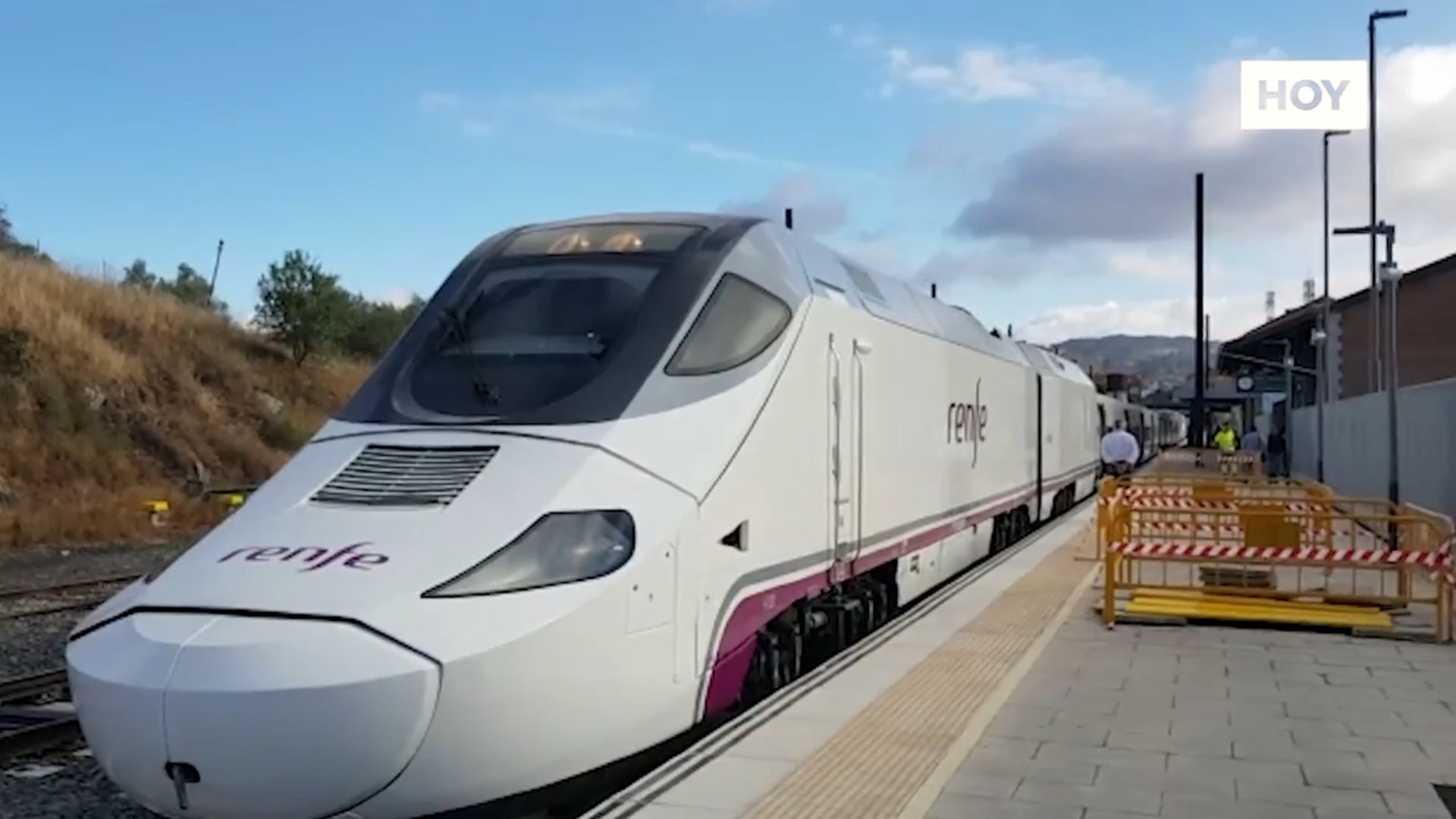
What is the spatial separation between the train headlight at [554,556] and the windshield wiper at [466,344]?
1.20m

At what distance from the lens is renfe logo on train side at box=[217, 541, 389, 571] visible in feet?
17.9

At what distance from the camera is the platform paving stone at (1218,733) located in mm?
6031

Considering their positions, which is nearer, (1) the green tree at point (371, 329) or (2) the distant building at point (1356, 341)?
(2) the distant building at point (1356, 341)

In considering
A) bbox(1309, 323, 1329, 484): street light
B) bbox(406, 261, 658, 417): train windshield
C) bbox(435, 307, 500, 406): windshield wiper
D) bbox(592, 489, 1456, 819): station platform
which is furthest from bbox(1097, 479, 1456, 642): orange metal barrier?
bbox(1309, 323, 1329, 484): street light

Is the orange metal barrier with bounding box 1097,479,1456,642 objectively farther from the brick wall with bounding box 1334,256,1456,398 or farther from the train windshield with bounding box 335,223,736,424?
the brick wall with bounding box 1334,256,1456,398

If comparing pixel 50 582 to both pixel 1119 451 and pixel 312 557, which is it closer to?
pixel 312 557

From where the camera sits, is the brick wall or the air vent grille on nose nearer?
the air vent grille on nose

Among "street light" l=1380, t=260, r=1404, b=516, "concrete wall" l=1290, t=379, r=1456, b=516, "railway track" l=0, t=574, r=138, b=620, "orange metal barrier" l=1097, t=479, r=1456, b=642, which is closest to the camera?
"orange metal barrier" l=1097, t=479, r=1456, b=642

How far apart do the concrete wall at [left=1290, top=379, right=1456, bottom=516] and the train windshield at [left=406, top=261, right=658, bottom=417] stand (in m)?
13.4

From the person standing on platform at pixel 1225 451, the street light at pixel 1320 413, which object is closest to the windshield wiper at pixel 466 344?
the street light at pixel 1320 413

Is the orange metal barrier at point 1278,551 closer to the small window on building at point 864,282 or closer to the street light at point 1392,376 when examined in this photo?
the street light at point 1392,376

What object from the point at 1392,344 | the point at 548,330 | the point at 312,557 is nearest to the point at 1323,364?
the point at 1392,344

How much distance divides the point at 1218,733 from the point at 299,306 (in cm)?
3488

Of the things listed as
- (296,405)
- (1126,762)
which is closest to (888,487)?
(1126,762)
